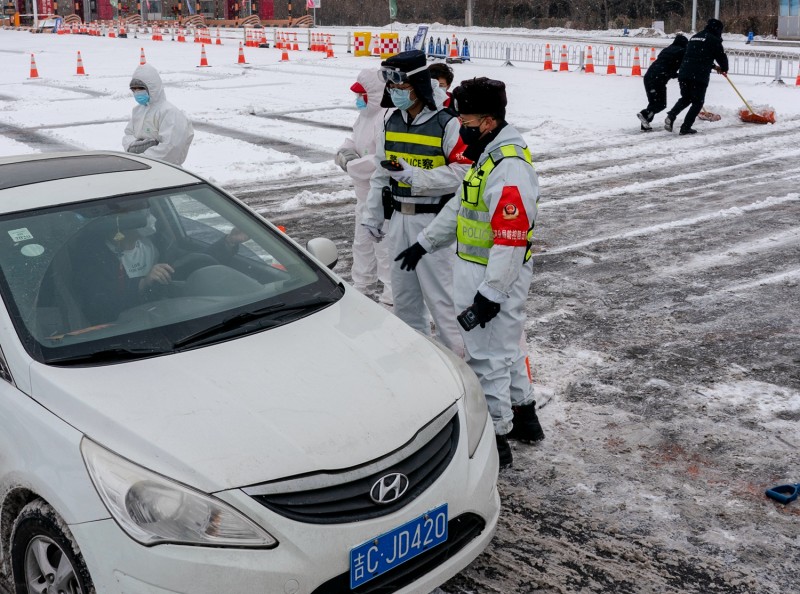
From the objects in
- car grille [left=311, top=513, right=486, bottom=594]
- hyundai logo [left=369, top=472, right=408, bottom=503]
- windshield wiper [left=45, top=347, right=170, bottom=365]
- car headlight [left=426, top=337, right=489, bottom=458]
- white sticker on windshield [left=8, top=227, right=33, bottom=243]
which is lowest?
car grille [left=311, top=513, right=486, bottom=594]

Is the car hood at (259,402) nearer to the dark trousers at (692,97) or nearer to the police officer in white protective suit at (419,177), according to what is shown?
the police officer in white protective suit at (419,177)

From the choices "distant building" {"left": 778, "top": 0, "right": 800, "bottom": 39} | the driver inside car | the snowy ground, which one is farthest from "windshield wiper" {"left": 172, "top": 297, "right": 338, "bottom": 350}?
"distant building" {"left": 778, "top": 0, "right": 800, "bottom": 39}

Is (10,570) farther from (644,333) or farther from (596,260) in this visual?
(596,260)

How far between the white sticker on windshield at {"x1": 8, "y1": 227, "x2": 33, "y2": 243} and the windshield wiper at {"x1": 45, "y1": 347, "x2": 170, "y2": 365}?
0.74m

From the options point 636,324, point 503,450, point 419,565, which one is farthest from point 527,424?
point 636,324

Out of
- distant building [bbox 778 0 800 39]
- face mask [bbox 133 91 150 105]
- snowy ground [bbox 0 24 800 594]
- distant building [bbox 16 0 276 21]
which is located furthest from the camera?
distant building [bbox 16 0 276 21]

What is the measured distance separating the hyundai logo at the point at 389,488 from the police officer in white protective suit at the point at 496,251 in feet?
4.64

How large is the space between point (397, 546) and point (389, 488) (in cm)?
19

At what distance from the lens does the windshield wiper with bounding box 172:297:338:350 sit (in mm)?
3559

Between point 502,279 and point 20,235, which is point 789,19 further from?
point 20,235

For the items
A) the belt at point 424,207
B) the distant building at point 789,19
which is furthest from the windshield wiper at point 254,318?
the distant building at point 789,19

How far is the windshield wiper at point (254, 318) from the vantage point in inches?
140

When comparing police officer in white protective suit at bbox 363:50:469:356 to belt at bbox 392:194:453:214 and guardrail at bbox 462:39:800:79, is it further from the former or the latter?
guardrail at bbox 462:39:800:79

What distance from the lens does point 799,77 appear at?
2112cm
